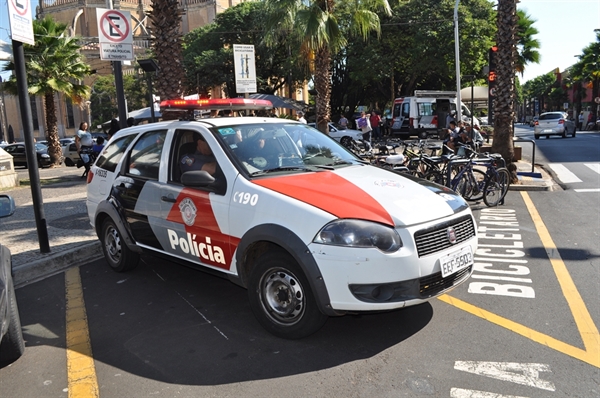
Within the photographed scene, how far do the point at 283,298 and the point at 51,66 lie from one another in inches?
914

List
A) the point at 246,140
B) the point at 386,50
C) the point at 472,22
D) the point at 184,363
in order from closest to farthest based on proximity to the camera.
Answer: the point at 184,363, the point at 246,140, the point at 472,22, the point at 386,50

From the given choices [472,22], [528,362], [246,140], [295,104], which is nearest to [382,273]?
[528,362]

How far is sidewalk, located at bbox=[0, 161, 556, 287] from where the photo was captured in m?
6.50

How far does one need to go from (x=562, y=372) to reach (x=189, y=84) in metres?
38.6

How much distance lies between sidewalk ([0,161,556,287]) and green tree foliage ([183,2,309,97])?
26.9 meters

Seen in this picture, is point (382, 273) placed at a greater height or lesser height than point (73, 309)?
greater

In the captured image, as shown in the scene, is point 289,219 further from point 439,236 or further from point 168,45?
point 168,45

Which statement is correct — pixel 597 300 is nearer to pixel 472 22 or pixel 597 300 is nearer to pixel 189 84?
pixel 472 22

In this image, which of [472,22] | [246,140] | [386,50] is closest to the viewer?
[246,140]

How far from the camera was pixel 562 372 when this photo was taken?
358 cm

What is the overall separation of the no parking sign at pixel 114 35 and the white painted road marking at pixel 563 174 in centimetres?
1033

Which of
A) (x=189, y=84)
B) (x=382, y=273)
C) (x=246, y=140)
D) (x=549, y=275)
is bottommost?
(x=549, y=275)

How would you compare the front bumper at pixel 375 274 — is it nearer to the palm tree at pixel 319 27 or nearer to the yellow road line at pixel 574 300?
the yellow road line at pixel 574 300

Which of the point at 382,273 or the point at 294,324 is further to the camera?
the point at 294,324
